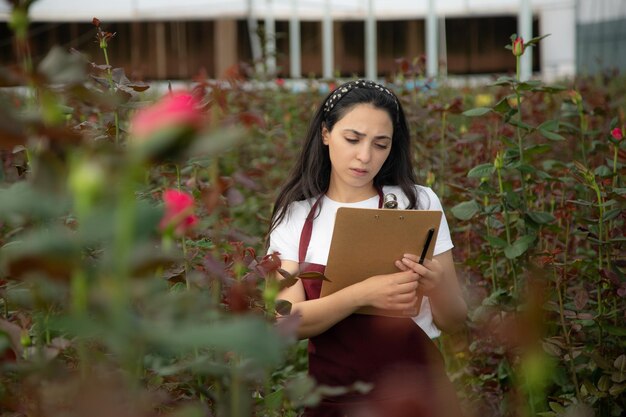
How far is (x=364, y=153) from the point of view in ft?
6.37

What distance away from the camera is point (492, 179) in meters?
2.97

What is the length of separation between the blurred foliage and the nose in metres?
0.26

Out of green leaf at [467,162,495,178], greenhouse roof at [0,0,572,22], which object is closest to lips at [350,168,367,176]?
green leaf at [467,162,495,178]

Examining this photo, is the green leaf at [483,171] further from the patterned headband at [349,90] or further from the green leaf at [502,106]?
the patterned headband at [349,90]

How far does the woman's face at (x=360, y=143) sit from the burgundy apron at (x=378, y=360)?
178mm

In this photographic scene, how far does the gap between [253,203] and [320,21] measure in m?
11.5

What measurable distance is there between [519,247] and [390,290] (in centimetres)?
49

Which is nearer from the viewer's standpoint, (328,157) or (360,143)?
(360,143)

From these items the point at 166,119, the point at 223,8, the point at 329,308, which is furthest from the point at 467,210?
the point at 223,8

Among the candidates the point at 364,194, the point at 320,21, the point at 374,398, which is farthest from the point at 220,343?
the point at 320,21

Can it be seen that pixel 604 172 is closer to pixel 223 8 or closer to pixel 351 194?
pixel 351 194

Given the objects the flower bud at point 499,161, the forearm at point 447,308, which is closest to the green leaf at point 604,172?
the flower bud at point 499,161

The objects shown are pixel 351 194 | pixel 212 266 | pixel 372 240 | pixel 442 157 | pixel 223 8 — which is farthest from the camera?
pixel 223 8

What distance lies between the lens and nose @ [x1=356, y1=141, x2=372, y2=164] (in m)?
1.94
